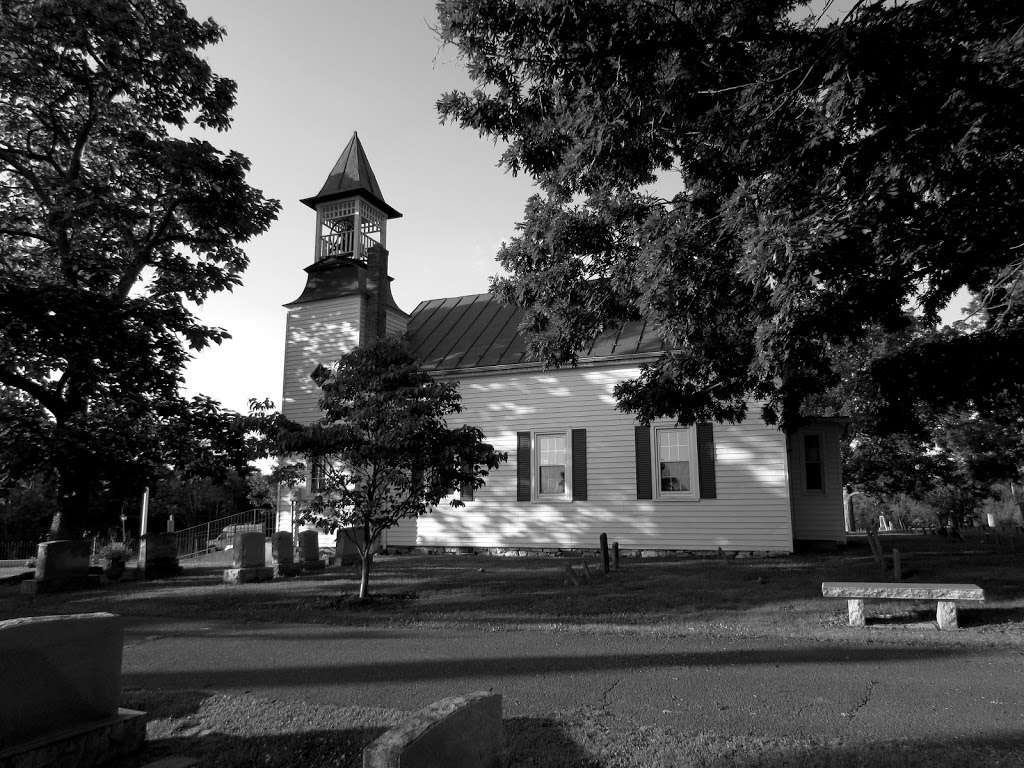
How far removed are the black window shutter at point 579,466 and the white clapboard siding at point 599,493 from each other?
6.2 inches

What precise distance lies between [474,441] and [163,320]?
8737 millimetres

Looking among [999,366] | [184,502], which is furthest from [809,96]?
[184,502]

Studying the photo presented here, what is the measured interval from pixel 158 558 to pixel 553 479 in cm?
978

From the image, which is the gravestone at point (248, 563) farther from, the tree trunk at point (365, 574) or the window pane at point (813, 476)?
the window pane at point (813, 476)

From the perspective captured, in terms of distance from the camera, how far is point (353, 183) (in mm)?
22688

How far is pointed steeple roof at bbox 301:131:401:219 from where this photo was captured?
22547 millimetres

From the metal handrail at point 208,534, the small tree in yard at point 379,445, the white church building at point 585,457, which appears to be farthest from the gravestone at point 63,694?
the metal handrail at point 208,534

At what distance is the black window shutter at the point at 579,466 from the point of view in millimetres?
17859

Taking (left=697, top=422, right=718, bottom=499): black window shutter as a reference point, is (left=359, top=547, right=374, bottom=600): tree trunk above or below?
below

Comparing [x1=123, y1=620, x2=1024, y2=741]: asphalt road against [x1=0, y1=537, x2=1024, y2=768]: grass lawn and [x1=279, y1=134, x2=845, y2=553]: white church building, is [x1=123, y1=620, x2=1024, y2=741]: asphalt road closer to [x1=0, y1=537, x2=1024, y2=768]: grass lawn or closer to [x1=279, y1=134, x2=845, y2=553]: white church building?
[x1=0, y1=537, x2=1024, y2=768]: grass lawn

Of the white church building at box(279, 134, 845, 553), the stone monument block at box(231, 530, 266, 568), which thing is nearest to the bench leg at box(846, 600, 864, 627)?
the white church building at box(279, 134, 845, 553)

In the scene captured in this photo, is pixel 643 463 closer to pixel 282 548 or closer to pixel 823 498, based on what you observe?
pixel 823 498

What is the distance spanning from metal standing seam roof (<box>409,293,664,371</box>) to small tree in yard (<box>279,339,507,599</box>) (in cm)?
678

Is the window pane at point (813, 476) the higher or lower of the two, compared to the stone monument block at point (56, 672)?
higher
